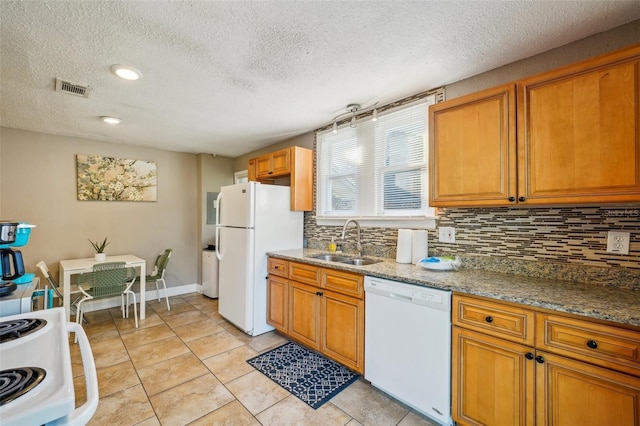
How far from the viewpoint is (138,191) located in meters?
4.19

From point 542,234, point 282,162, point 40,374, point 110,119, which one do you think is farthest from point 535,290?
point 110,119

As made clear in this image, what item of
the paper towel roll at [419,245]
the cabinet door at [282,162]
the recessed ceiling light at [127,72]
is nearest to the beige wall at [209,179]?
the cabinet door at [282,162]

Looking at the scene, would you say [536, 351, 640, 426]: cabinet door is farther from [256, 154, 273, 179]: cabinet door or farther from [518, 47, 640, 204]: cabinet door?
[256, 154, 273, 179]: cabinet door

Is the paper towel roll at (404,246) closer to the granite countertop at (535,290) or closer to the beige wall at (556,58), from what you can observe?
the granite countertop at (535,290)

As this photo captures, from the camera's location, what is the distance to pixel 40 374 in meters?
0.71

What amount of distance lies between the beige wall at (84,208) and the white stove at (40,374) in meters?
3.27

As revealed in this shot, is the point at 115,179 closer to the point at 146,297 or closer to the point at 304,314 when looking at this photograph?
the point at 146,297

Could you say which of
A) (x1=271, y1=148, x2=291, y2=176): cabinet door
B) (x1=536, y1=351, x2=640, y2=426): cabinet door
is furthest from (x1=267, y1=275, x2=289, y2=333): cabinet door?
(x1=536, y1=351, x2=640, y2=426): cabinet door

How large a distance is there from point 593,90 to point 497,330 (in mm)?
1326

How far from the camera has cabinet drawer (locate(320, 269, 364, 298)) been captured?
2.17 meters

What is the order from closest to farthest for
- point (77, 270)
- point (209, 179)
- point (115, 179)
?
point (77, 270)
point (115, 179)
point (209, 179)

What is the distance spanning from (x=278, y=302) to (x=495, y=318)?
2003mm

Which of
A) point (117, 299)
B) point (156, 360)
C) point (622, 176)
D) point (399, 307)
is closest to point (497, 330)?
point (399, 307)

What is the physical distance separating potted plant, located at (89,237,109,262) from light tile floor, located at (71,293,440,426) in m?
0.80
